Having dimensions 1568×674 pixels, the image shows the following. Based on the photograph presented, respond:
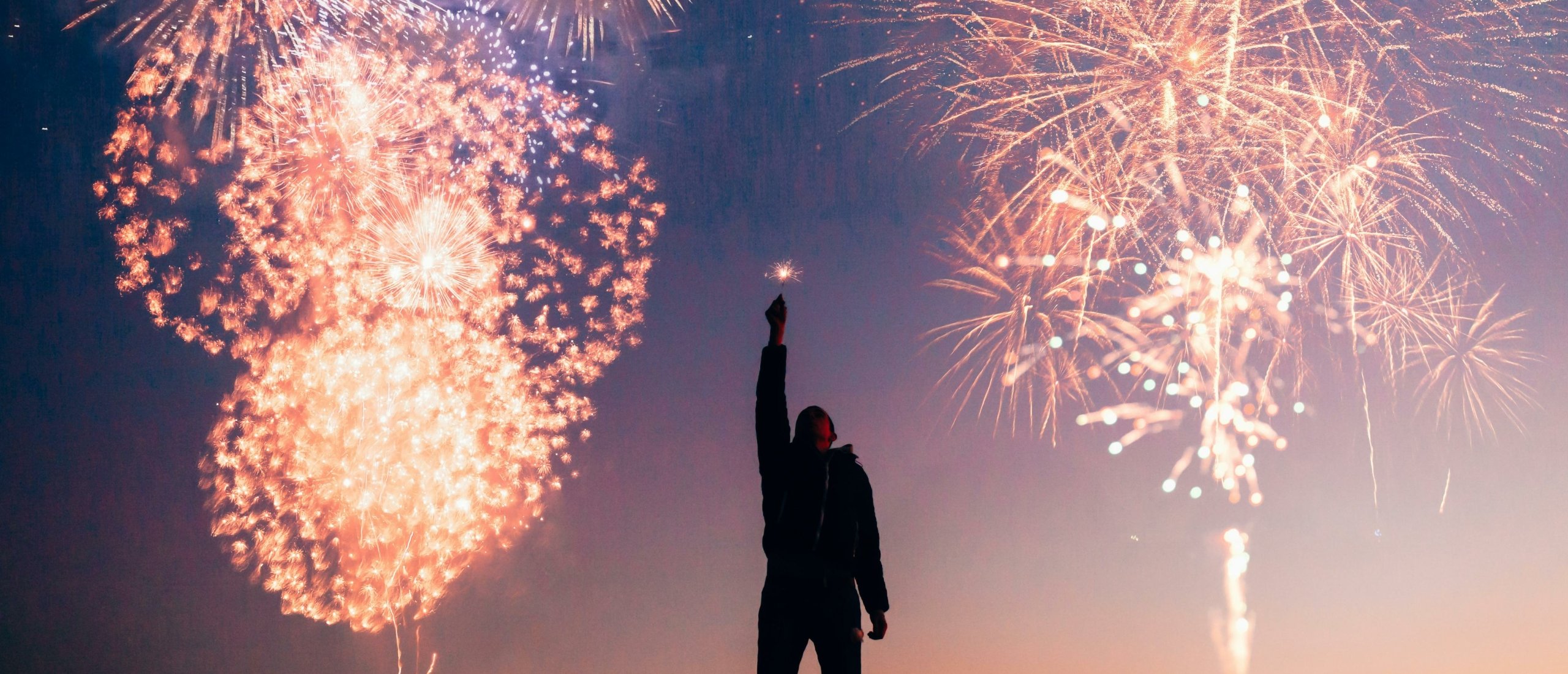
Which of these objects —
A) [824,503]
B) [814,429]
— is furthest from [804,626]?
[814,429]

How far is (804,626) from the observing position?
3.09m

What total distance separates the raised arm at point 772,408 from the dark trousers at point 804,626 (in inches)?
10.6

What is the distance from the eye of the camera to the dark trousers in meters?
3.05

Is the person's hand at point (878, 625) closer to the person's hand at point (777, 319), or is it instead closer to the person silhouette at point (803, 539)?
the person silhouette at point (803, 539)

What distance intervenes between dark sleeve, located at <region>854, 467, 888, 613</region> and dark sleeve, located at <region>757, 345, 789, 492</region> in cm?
33

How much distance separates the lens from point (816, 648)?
10.3 feet

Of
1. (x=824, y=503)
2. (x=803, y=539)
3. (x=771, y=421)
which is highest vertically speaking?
(x=771, y=421)

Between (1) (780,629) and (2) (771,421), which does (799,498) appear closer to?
(2) (771,421)

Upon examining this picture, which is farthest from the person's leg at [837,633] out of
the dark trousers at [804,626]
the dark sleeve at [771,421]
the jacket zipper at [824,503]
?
the dark sleeve at [771,421]

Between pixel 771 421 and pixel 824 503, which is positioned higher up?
pixel 771 421

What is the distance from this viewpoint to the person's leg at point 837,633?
3098 mm

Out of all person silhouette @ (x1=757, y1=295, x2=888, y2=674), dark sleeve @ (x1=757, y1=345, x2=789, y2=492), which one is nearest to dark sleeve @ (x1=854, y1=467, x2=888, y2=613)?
person silhouette @ (x1=757, y1=295, x2=888, y2=674)

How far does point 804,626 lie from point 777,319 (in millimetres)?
984

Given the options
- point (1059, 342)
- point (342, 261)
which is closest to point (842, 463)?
point (1059, 342)
